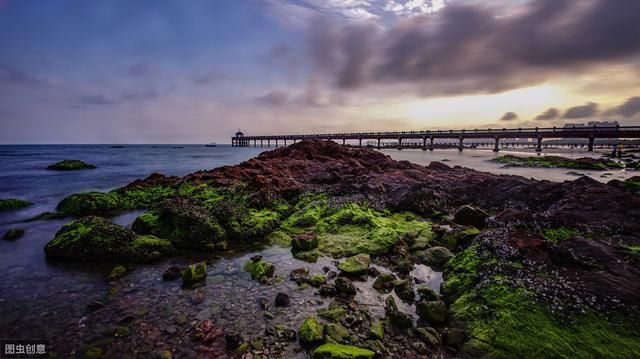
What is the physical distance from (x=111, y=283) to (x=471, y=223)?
45.0 ft

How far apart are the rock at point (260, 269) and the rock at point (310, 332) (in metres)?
2.79

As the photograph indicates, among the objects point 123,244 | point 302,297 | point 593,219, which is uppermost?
point 593,219

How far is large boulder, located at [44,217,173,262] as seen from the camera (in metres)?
10.2

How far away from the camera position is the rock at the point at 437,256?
9828mm

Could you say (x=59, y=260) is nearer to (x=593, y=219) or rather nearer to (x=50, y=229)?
(x=50, y=229)

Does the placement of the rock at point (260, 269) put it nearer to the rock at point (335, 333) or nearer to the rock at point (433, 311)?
the rock at point (335, 333)

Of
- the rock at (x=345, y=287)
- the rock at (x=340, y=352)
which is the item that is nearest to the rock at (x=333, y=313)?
the rock at (x=345, y=287)

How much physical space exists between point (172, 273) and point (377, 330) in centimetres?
624

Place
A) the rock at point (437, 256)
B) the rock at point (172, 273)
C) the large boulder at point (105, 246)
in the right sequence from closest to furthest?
the rock at point (172, 273) < the rock at point (437, 256) < the large boulder at point (105, 246)

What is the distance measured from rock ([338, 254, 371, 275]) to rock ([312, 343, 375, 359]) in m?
3.44

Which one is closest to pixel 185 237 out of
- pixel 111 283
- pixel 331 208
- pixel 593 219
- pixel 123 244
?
pixel 123 244

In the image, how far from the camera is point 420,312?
7.02 meters

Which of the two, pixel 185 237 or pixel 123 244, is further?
pixel 185 237

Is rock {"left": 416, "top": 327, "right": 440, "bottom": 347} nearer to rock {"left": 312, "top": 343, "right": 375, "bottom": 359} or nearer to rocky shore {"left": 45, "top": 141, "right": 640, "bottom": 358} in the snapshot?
rocky shore {"left": 45, "top": 141, "right": 640, "bottom": 358}
